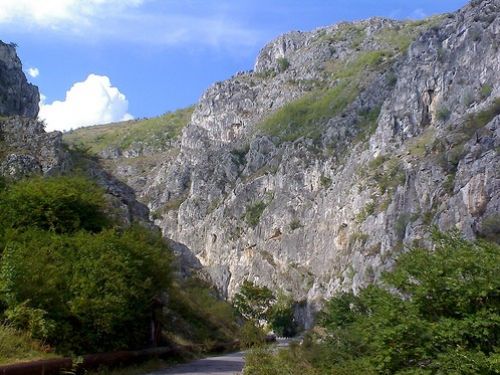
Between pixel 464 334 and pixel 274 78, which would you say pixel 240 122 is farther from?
pixel 464 334

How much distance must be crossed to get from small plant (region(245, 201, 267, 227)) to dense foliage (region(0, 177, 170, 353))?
10809 cm

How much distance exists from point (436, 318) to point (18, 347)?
8.43 metres

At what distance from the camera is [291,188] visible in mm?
125125

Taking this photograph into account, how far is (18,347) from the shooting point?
13477 millimetres

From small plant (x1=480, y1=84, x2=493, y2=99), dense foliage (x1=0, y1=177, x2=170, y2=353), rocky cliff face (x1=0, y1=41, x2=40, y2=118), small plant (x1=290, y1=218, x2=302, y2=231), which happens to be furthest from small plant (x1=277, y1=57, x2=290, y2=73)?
dense foliage (x1=0, y1=177, x2=170, y2=353)

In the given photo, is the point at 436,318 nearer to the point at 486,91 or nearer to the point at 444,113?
the point at 486,91

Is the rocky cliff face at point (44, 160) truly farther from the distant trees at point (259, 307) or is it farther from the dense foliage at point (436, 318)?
the distant trees at point (259, 307)

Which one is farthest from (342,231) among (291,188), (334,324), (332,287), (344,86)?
(334,324)

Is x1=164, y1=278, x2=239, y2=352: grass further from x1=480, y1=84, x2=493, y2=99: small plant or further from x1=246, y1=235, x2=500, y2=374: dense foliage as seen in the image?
x1=480, y1=84, x2=493, y2=99: small plant

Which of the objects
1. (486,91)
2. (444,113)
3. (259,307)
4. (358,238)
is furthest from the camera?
(358,238)

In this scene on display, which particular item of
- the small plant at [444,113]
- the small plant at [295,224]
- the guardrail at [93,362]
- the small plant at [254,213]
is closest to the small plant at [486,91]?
the small plant at [444,113]

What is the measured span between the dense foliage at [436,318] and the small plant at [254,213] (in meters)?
117

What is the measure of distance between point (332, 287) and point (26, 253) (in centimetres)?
8506

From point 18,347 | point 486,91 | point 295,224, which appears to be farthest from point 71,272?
point 295,224
